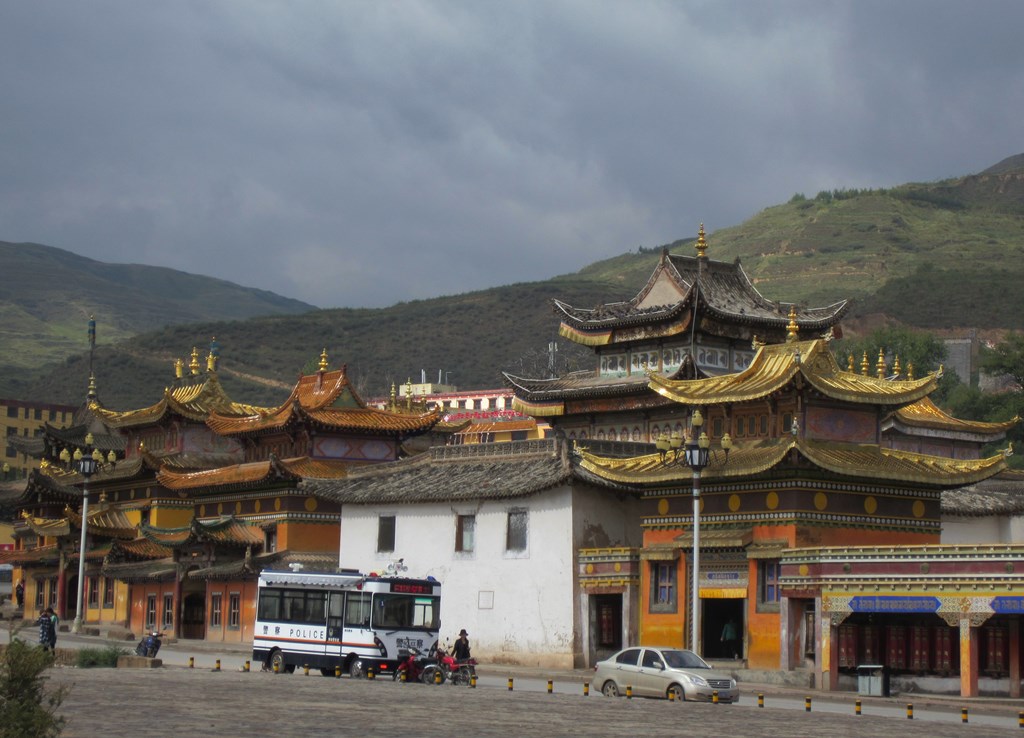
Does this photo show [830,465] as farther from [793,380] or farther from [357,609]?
[357,609]

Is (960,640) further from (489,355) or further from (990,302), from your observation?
(489,355)

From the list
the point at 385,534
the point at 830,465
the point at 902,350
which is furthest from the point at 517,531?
the point at 902,350

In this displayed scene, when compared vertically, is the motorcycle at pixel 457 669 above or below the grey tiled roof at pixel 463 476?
below

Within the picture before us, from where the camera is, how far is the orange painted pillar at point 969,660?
38875 mm

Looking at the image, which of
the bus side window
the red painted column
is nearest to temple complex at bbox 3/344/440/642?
the bus side window

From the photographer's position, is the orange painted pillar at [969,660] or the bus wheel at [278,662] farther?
the bus wheel at [278,662]

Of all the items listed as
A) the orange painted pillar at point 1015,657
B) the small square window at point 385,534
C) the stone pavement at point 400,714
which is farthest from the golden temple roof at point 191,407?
the orange painted pillar at point 1015,657

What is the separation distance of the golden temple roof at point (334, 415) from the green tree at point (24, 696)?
146ft

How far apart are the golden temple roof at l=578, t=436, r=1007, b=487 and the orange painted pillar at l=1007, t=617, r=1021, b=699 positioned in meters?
6.78

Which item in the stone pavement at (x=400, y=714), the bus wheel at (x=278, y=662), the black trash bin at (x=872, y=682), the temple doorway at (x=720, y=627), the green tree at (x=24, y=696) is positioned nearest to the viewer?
the green tree at (x=24, y=696)

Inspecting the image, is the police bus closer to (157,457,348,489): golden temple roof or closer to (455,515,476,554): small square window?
(455,515,476,554): small square window

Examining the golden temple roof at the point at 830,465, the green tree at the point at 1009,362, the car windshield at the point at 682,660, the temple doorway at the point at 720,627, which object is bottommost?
the car windshield at the point at 682,660

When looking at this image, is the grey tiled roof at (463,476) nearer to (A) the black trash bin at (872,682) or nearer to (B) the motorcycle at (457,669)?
(B) the motorcycle at (457,669)

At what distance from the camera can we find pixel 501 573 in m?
53.3
